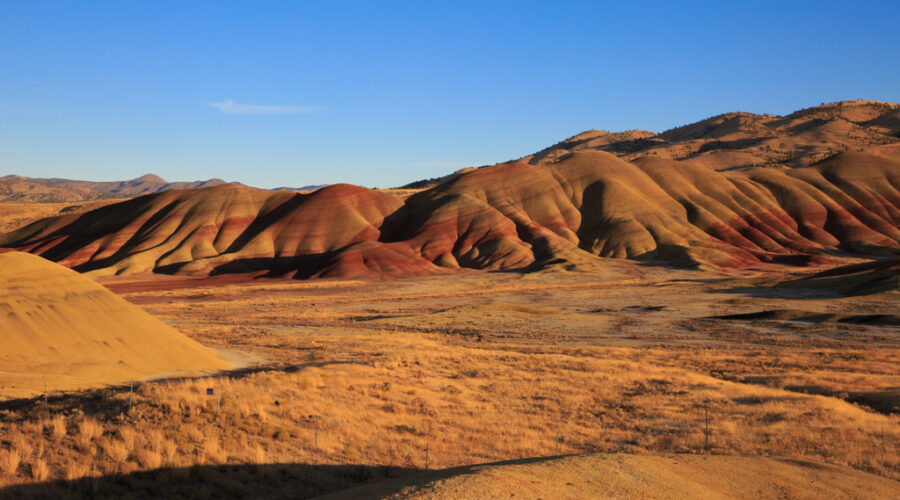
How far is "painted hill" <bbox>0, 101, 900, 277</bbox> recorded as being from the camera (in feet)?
380

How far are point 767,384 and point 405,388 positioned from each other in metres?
16.2

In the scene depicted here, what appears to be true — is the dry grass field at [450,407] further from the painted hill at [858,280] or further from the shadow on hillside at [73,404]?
Answer: the painted hill at [858,280]

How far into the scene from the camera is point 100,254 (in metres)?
127

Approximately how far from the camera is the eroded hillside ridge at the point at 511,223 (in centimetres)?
11594

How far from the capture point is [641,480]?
39.9 ft

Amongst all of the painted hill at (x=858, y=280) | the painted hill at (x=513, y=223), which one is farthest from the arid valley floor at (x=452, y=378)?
the painted hill at (x=513, y=223)

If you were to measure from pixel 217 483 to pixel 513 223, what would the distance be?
4697 inches

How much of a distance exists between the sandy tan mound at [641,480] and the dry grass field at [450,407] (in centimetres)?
281

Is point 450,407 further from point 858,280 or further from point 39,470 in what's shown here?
point 858,280

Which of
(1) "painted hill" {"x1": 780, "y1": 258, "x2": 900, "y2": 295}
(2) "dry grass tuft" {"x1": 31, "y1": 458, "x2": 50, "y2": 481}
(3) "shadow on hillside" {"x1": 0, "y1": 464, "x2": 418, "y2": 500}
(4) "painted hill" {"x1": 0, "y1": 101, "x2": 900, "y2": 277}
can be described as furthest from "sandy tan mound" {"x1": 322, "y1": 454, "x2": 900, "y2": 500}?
(4) "painted hill" {"x1": 0, "y1": 101, "x2": 900, "y2": 277}

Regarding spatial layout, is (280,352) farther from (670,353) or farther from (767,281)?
(767,281)

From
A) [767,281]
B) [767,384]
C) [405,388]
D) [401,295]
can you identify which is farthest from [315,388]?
[767,281]

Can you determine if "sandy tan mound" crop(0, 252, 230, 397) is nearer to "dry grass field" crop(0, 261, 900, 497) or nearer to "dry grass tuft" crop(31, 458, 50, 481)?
"dry grass field" crop(0, 261, 900, 497)

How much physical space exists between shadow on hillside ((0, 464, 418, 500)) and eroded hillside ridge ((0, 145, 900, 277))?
91154 mm
